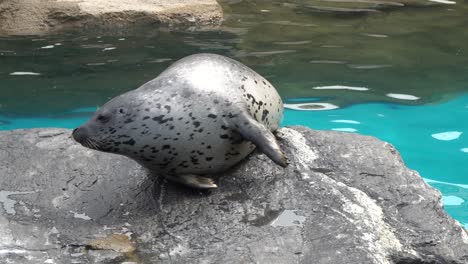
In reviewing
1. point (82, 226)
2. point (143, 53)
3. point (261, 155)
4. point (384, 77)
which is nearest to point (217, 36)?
point (143, 53)

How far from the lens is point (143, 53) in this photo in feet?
24.7

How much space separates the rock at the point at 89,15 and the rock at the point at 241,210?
434 centimetres

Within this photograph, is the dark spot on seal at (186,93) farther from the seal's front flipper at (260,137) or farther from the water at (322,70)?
the water at (322,70)

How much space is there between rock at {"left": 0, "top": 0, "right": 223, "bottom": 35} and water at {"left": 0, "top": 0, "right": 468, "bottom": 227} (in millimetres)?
148

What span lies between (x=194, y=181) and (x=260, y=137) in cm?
42

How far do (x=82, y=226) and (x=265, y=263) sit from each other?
0.88 m

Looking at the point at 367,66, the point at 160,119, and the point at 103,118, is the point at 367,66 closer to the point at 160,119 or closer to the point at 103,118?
the point at 160,119

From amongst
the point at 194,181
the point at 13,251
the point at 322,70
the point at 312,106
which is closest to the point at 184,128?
the point at 194,181

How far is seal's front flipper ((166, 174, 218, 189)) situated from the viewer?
358 cm

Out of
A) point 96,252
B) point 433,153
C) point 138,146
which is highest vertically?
point 138,146

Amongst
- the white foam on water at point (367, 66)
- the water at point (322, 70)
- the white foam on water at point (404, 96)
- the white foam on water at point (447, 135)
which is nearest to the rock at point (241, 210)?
the water at point (322, 70)

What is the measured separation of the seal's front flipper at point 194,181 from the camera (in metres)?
3.58

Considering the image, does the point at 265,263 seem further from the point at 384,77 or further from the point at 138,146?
the point at 384,77

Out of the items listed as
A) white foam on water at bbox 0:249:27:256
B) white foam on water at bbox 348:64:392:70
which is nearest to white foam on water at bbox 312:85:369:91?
white foam on water at bbox 348:64:392:70
